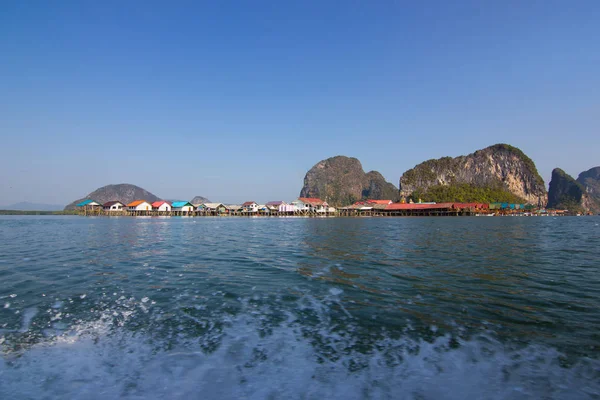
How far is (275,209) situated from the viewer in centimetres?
12362

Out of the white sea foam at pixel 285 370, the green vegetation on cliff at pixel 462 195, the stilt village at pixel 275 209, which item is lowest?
the white sea foam at pixel 285 370

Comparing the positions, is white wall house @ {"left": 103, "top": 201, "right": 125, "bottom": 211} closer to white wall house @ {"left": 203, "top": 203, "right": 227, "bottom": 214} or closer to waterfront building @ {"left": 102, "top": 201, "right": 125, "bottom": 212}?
waterfront building @ {"left": 102, "top": 201, "right": 125, "bottom": 212}

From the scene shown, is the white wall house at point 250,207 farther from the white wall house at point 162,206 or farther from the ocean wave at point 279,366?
the ocean wave at point 279,366

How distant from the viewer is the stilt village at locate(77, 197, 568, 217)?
A: 111m

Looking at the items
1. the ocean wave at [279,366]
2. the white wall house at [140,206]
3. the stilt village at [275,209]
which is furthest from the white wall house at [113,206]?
the ocean wave at [279,366]

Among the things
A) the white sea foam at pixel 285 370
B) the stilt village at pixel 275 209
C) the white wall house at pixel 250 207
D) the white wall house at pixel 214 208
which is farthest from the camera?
the white wall house at pixel 250 207

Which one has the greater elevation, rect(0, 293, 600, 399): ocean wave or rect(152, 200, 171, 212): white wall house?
rect(152, 200, 171, 212): white wall house

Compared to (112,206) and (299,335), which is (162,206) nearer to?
(112,206)

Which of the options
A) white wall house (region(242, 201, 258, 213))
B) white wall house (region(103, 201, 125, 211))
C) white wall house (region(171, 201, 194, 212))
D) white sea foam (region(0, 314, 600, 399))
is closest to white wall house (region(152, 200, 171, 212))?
white wall house (region(171, 201, 194, 212))

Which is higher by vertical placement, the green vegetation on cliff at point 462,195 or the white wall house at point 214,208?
the green vegetation on cliff at point 462,195

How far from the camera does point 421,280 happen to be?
1063cm

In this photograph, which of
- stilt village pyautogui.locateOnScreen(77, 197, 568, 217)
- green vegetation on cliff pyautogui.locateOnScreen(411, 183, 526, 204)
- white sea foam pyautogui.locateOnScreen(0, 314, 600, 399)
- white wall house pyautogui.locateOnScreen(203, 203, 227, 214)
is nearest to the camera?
white sea foam pyautogui.locateOnScreen(0, 314, 600, 399)

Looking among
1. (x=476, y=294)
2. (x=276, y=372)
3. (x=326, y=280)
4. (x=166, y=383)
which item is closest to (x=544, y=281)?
(x=476, y=294)

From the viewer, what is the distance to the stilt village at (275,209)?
4385 inches
